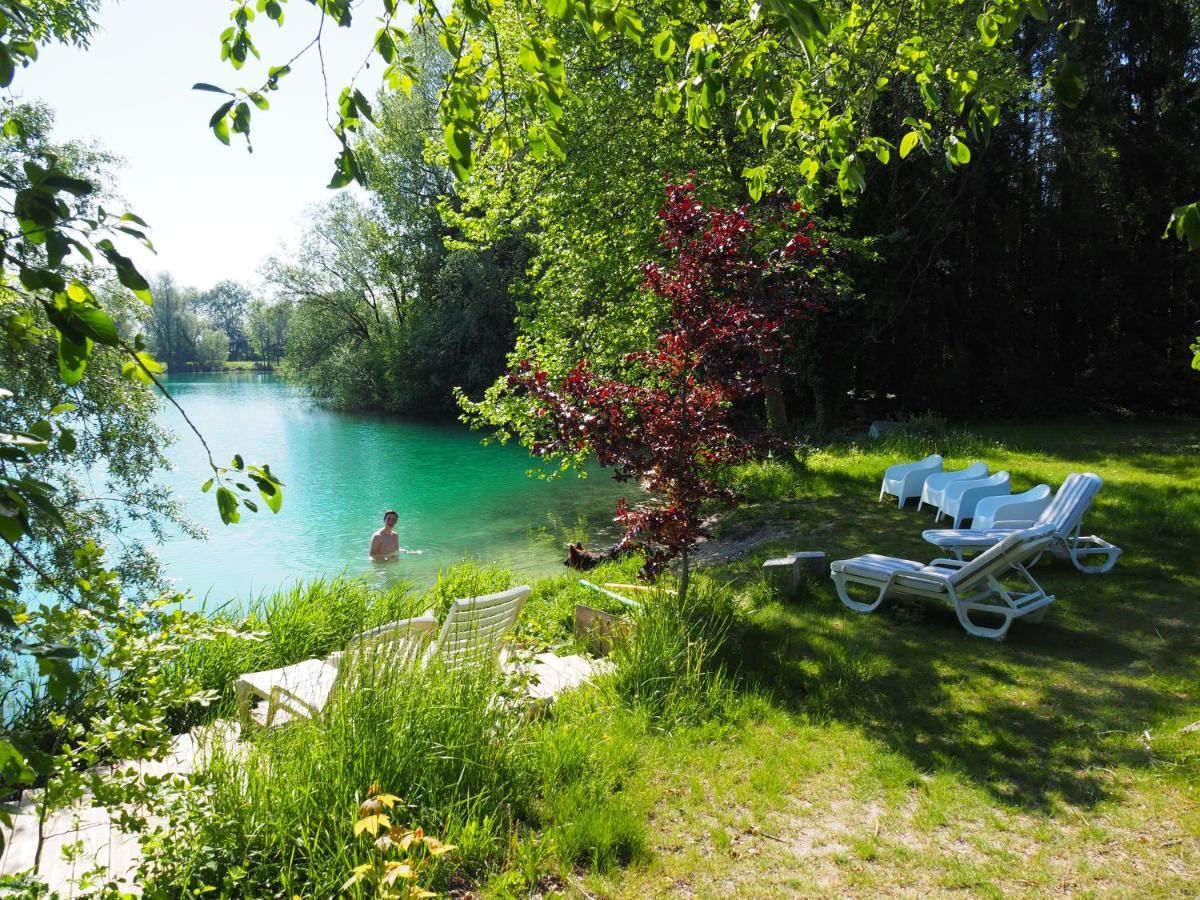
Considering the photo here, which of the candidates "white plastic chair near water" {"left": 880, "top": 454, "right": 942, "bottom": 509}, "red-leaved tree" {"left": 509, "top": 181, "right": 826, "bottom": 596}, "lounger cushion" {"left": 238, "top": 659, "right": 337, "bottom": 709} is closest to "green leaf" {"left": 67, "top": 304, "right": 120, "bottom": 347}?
"lounger cushion" {"left": 238, "top": 659, "right": 337, "bottom": 709}

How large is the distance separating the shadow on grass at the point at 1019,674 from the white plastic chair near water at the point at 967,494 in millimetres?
1520

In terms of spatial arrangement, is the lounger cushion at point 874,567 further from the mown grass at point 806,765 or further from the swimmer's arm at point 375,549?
the swimmer's arm at point 375,549

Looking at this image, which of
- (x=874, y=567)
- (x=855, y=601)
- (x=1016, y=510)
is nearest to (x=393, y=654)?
(x=874, y=567)

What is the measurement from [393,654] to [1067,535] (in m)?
6.93

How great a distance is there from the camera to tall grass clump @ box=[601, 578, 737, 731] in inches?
193

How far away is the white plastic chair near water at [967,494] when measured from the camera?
31.5 ft

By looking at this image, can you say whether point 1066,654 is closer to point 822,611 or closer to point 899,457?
point 822,611

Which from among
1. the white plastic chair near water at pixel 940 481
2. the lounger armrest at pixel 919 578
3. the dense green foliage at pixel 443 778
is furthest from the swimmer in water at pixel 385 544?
the lounger armrest at pixel 919 578

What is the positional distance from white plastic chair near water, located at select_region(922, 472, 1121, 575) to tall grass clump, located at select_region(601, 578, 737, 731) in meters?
3.23

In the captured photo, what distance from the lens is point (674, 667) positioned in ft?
17.0

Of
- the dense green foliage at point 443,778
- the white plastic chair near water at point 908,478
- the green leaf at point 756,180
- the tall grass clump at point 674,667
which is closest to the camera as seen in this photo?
the dense green foliage at point 443,778

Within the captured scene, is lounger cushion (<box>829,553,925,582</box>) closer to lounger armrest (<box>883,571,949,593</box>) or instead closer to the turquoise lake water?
lounger armrest (<box>883,571,949,593</box>)

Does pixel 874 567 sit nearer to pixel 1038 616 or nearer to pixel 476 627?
pixel 1038 616

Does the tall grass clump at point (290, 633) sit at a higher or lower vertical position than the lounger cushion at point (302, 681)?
lower
